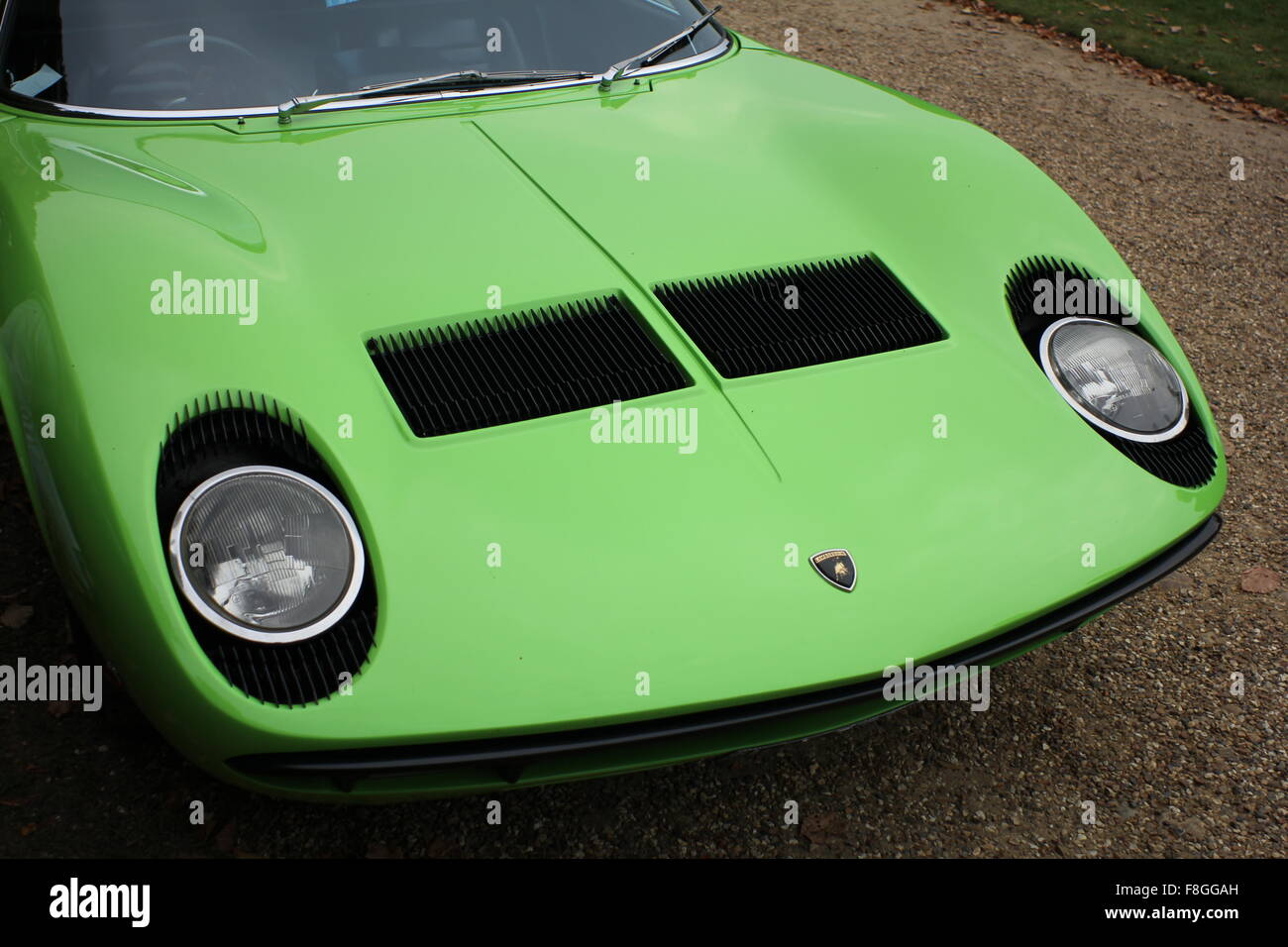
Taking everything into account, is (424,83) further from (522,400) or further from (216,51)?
(522,400)

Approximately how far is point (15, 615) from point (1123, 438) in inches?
92.4

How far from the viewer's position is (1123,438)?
1948 millimetres

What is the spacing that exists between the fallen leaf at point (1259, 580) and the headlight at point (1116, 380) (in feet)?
3.13

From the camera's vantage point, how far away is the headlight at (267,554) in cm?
146

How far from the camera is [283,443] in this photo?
1.61 m

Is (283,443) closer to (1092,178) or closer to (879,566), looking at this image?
(879,566)

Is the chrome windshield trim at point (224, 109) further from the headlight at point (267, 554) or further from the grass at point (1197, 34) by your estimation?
the grass at point (1197, 34)

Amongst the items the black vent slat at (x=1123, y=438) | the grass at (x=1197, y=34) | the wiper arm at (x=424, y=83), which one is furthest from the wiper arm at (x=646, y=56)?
the grass at (x=1197, y=34)

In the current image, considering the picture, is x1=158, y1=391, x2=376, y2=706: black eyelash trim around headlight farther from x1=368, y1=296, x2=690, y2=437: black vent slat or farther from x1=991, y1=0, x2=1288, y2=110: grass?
x1=991, y1=0, x2=1288, y2=110: grass

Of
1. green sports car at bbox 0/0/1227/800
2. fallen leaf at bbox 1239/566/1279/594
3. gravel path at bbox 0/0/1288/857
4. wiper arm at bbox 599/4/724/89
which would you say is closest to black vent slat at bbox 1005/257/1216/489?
green sports car at bbox 0/0/1227/800

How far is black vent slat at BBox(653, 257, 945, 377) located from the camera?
1.92 metres

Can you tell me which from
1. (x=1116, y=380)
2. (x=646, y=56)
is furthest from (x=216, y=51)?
(x=1116, y=380)

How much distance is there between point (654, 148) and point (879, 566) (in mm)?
1163
